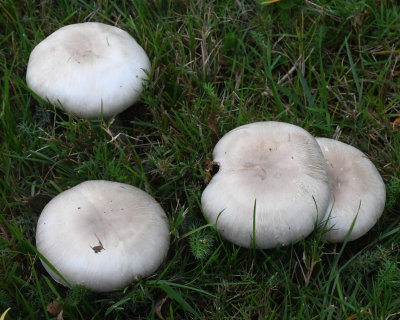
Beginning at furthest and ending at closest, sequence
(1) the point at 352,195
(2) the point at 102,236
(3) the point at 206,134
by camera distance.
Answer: (3) the point at 206,134 < (1) the point at 352,195 < (2) the point at 102,236

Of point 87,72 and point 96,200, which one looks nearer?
point 96,200

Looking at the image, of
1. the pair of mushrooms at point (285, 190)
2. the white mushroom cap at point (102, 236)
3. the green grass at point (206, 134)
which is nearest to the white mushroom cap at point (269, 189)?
the pair of mushrooms at point (285, 190)

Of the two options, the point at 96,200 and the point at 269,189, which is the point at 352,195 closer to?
the point at 269,189

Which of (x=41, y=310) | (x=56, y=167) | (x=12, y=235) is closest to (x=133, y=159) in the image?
(x=56, y=167)

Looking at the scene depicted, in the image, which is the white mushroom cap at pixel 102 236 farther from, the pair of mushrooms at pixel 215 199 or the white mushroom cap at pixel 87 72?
the white mushroom cap at pixel 87 72

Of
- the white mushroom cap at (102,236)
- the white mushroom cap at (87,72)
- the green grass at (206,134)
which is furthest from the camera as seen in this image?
the white mushroom cap at (87,72)

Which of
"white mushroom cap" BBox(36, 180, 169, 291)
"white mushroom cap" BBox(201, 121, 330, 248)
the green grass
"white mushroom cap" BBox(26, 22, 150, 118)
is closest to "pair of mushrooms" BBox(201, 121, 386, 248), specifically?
"white mushroom cap" BBox(201, 121, 330, 248)

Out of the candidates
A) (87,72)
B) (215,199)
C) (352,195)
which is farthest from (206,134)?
(352,195)
